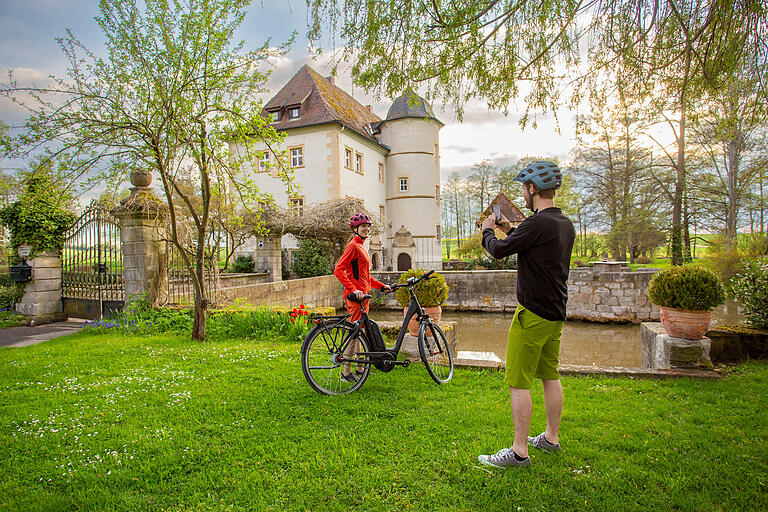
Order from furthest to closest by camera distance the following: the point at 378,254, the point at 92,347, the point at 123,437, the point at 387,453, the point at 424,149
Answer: the point at 424,149 → the point at 378,254 → the point at 92,347 → the point at 123,437 → the point at 387,453

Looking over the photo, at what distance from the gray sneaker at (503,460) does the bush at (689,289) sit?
3170 mm

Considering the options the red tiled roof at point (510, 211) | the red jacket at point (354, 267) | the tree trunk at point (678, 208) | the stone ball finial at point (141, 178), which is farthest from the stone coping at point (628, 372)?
the tree trunk at point (678, 208)

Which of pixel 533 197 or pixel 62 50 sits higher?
pixel 62 50

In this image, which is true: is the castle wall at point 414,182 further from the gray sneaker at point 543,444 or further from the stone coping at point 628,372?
the gray sneaker at point 543,444

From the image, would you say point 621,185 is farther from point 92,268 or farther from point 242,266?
point 92,268

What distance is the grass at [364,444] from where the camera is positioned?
7.72ft

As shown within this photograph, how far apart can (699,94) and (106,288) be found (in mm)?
11143

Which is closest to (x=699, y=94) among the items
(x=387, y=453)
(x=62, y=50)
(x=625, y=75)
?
(x=625, y=75)

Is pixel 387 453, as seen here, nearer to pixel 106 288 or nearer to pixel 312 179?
pixel 106 288

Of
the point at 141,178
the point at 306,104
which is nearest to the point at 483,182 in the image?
the point at 306,104

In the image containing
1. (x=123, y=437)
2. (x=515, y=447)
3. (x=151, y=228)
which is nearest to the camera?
(x=515, y=447)

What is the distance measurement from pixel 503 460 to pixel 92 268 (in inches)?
401

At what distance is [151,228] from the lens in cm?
806

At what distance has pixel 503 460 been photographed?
8.55 feet
